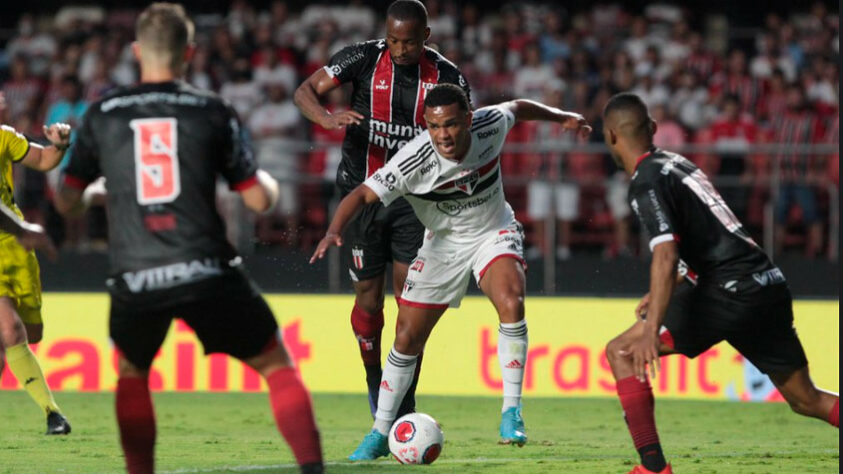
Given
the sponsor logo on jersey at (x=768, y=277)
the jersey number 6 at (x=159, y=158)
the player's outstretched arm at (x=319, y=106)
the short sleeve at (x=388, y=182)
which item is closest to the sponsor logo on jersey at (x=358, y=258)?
the player's outstretched arm at (x=319, y=106)

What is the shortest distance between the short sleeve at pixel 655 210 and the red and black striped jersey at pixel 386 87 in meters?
2.66

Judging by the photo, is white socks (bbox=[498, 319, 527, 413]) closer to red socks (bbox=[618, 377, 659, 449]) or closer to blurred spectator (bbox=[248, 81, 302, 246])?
red socks (bbox=[618, 377, 659, 449])

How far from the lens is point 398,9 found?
8.15m

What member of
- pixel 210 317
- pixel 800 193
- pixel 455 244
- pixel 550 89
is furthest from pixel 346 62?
pixel 550 89

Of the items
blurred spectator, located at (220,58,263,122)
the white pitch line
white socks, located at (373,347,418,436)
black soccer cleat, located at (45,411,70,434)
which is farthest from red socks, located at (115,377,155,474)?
blurred spectator, located at (220,58,263,122)

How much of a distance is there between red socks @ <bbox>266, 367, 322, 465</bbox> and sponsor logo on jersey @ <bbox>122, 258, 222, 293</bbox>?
529mm

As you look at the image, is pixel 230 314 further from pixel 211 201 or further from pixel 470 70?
pixel 470 70

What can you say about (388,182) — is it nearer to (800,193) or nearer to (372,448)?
(372,448)

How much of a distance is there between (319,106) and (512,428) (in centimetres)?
233

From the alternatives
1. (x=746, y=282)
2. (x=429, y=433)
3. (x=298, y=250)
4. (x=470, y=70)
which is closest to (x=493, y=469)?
(x=429, y=433)

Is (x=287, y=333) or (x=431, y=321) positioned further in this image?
(x=287, y=333)

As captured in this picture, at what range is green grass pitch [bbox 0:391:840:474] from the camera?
7.48 metres

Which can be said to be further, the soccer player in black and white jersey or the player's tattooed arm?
the soccer player in black and white jersey

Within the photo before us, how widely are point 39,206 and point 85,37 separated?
4408 mm
